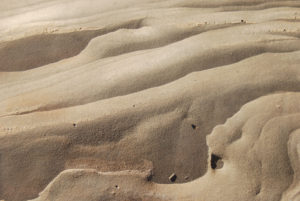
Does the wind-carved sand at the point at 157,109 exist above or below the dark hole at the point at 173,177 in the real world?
above

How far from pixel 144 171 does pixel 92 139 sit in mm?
239

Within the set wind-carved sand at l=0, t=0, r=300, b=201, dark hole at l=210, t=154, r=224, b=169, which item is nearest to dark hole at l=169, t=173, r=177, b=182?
wind-carved sand at l=0, t=0, r=300, b=201

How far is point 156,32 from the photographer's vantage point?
4.86ft

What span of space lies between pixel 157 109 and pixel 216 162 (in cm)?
30

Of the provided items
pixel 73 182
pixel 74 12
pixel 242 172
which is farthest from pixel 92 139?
pixel 74 12

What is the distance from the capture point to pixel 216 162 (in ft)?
3.95

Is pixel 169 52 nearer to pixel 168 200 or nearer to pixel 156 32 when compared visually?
pixel 156 32

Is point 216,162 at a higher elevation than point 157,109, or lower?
lower

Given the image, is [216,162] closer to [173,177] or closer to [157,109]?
[173,177]

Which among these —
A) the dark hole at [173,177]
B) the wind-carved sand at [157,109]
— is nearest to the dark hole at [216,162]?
the wind-carved sand at [157,109]

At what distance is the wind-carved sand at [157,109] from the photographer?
118 centimetres

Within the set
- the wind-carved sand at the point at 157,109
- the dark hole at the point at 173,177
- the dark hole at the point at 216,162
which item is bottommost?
the dark hole at the point at 173,177

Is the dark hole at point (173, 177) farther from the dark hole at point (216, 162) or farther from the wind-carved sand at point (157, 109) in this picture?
the dark hole at point (216, 162)

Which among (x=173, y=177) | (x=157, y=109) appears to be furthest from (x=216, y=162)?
(x=157, y=109)
